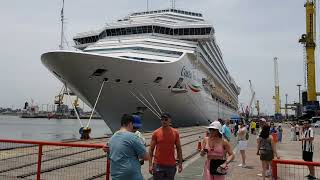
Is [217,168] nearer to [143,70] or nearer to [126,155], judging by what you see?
[126,155]

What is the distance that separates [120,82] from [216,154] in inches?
891

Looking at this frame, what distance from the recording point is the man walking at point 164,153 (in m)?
6.22

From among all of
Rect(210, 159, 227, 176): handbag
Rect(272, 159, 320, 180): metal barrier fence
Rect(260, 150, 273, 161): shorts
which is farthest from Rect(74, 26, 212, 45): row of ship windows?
Rect(210, 159, 227, 176): handbag

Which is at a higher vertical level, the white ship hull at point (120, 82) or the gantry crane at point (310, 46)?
the gantry crane at point (310, 46)

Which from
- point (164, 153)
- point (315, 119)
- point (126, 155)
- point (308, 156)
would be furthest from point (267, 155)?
point (315, 119)

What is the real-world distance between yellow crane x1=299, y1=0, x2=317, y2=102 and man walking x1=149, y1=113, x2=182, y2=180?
74293mm

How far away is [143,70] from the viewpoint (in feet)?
92.5

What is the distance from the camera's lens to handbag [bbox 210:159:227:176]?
5.71 meters

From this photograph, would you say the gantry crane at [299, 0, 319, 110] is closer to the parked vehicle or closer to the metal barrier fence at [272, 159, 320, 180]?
the parked vehicle

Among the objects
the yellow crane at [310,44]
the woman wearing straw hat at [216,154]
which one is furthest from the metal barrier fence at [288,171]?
the yellow crane at [310,44]

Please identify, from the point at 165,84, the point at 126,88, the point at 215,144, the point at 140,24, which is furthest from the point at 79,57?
the point at 215,144

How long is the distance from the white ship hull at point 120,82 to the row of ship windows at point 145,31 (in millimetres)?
4793

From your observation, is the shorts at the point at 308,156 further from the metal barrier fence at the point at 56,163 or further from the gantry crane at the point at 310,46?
the gantry crane at the point at 310,46

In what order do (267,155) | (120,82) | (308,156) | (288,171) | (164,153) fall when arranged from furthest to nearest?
(120,82), (308,156), (267,155), (288,171), (164,153)
